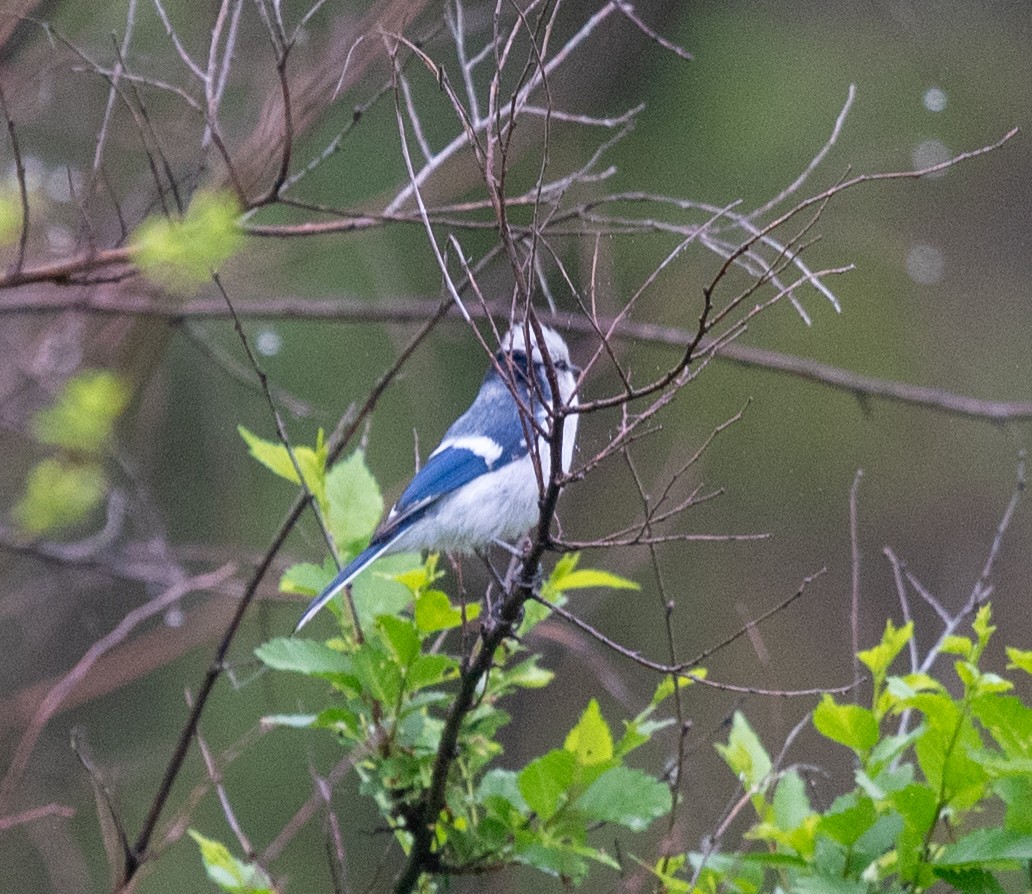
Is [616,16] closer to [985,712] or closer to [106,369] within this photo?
[106,369]

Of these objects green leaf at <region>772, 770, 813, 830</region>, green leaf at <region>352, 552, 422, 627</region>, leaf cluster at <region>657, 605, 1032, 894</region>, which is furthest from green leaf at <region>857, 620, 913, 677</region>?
green leaf at <region>352, 552, 422, 627</region>

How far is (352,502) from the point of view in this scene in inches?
87.3

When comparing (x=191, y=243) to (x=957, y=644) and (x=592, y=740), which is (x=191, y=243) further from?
(x=957, y=644)

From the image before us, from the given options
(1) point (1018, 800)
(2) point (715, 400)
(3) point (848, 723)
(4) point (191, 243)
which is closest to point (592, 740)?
(3) point (848, 723)

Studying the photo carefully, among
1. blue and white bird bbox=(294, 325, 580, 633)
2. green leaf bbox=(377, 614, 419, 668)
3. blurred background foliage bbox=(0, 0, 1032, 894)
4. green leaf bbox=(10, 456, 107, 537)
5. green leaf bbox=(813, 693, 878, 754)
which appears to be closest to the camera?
green leaf bbox=(813, 693, 878, 754)

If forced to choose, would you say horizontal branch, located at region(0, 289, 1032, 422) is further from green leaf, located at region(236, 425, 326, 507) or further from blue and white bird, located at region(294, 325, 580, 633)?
green leaf, located at region(236, 425, 326, 507)

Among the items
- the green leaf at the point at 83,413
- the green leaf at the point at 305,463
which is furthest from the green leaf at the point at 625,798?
the green leaf at the point at 83,413

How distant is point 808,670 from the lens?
596 centimetres

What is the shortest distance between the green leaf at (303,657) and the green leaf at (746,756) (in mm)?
597

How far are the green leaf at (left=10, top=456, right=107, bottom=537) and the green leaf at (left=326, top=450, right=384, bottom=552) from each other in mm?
1375

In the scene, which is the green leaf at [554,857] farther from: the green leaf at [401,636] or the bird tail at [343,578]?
the bird tail at [343,578]

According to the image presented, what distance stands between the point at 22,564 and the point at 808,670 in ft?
11.4

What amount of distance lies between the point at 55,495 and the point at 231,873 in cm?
159

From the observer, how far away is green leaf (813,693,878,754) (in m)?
1.83
